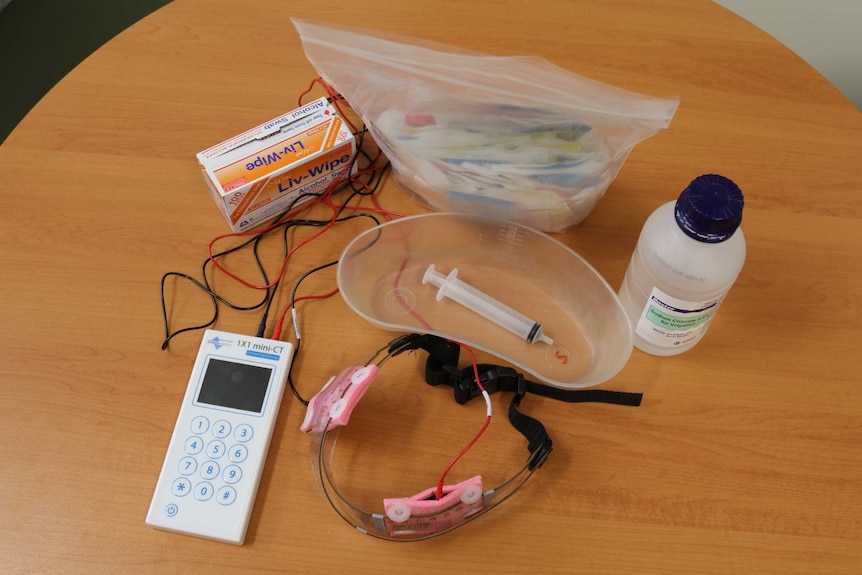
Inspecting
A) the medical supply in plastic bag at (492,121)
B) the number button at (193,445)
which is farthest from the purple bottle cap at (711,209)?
the number button at (193,445)

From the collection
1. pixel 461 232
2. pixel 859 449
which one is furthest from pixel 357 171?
pixel 859 449

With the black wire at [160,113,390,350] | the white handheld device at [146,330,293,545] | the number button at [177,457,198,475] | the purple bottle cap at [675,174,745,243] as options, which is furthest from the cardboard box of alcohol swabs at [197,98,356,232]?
the purple bottle cap at [675,174,745,243]

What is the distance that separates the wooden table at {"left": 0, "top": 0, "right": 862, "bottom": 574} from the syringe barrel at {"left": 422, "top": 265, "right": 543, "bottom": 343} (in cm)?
8

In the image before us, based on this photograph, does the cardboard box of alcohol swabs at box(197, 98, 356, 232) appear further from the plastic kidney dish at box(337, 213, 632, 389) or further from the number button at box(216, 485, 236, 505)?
the number button at box(216, 485, 236, 505)

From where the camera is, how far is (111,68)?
86 cm

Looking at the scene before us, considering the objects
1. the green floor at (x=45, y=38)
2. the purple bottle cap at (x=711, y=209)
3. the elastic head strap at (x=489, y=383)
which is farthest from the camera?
the green floor at (x=45, y=38)

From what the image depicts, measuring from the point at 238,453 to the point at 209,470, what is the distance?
0.03m

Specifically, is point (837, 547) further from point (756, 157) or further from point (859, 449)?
point (756, 157)

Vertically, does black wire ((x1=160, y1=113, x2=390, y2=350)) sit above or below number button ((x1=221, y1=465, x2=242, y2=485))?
above

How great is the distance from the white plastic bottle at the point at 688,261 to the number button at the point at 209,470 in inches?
15.4

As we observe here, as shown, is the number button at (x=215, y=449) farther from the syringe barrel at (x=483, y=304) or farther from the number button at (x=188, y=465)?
the syringe barrel at (x=483, y=304)

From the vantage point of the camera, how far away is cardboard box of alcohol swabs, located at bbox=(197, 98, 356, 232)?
72 centimetres

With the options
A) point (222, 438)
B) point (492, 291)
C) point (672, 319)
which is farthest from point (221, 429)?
point (672, 319)

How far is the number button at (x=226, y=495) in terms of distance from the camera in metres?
0.60
